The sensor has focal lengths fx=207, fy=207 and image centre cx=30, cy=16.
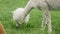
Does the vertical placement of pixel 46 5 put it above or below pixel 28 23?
above

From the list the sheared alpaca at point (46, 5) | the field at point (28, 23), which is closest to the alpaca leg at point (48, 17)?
the sheared alpaca at point (46, 5)

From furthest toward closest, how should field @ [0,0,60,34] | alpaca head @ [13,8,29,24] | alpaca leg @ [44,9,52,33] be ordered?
1. alpaca head @ [13,8,29,24]
2. field @ [0,0,60,34]
3. alpaca leg @ [44,9,52,33]

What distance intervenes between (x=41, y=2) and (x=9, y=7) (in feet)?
9.39

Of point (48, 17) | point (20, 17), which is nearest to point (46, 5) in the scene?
point (48, 17)

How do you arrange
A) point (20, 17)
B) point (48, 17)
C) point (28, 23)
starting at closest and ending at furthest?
point (48, 17) < point (20, 17) < point (28, 23)

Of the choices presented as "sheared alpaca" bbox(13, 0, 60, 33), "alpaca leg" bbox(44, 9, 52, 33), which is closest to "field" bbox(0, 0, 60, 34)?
"alpaca leg" bbox(44, 9, 52, 33)

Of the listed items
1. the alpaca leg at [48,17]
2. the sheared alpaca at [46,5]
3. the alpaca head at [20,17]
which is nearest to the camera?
the sheared alpaca at [46,5]

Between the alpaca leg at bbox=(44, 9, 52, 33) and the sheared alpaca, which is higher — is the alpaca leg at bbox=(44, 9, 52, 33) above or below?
below

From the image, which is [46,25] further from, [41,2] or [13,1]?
[13,1]

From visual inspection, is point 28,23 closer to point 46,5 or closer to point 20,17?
point 20,17

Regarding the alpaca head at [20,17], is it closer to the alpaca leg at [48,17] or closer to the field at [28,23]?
the field at [28,23]

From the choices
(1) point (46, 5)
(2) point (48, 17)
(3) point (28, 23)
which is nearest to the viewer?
(1) point (46, 5)

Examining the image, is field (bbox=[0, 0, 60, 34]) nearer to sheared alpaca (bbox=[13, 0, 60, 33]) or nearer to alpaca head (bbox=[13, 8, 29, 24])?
alpaca head (bbox=[13, 8, 29, 24])

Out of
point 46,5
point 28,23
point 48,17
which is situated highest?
point 46,5
